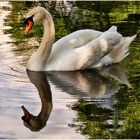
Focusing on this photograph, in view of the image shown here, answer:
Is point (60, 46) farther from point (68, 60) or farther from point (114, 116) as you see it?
point (114, 116)

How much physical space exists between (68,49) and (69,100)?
75.9 inches

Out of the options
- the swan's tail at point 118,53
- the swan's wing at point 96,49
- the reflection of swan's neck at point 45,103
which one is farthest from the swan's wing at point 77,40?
the reflection of swan's neck at point 45,103

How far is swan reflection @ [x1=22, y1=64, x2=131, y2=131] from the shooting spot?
849 cm

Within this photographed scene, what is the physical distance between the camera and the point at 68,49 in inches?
423

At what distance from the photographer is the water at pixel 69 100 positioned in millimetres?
7836

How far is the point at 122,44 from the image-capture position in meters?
11.3

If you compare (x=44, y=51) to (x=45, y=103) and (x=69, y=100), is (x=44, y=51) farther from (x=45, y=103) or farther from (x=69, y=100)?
(x=69, y=100)

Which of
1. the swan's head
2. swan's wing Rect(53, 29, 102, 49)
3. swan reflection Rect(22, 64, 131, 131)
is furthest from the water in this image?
the swan's head

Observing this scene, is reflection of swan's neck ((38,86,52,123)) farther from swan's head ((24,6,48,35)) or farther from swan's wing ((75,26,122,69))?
swan's head ((24,6,48,35))

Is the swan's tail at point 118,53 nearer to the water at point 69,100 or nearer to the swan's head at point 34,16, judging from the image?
the water at point 69,100

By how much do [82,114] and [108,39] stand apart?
9.19 feet

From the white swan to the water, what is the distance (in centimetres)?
15

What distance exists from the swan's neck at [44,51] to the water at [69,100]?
15cm

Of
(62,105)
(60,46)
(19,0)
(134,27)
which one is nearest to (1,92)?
(62,105)
